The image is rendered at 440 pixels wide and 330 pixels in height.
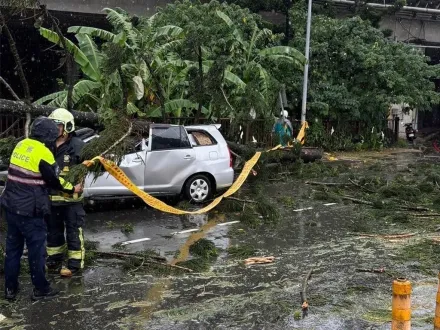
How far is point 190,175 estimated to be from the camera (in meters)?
10.9

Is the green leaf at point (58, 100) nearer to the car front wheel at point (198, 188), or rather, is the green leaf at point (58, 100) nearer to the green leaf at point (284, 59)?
the car front wheel at point (198, 188)

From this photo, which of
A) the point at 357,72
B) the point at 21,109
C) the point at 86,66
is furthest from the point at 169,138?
the point at 357,72

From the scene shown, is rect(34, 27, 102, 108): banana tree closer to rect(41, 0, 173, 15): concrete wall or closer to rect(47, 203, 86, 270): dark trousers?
rect(41, 0, 173, 15): concrete wall

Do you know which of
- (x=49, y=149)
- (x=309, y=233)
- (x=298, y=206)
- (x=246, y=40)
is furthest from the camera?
(x=246, y=40)

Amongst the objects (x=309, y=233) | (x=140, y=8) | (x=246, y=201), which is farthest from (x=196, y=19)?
(x=309, y=233)

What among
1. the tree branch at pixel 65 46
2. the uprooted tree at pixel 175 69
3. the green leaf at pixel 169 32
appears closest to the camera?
the tree branch at pixel 65 46

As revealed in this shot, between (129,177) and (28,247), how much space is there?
174 inches

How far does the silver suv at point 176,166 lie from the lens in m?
10.2

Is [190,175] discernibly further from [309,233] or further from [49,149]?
[49,149]

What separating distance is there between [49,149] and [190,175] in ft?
16.8

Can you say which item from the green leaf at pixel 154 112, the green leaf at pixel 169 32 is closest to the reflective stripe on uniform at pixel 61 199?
the green leaf at pixel 154 112

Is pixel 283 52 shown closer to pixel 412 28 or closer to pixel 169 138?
pixel 169 138

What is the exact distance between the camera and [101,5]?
22.3 m

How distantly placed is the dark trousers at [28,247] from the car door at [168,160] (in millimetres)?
4607
